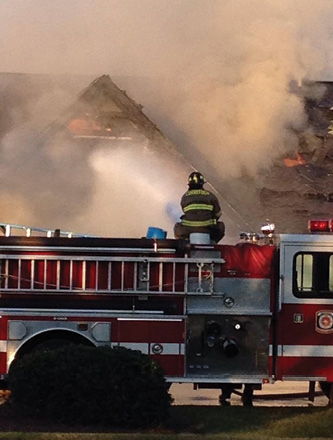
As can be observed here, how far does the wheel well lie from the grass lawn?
34.4 inches

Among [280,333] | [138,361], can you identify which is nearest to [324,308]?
[280,333]

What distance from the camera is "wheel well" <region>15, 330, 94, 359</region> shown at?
8578 mm

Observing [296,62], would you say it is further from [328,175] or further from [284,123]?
Result: [328,175]

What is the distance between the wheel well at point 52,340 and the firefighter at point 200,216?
1446 millimetres

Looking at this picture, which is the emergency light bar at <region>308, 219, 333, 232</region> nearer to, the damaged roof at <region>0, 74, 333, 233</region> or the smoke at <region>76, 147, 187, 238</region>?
the smoke at <region>76, 147, 187, 238</region>

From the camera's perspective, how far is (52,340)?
862cm

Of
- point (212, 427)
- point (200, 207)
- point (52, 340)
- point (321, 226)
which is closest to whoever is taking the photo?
point (212, 427)

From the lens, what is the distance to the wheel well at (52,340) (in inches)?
338

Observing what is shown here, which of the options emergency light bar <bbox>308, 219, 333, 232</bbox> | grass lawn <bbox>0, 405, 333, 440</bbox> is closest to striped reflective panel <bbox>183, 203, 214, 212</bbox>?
emergency light bar <bbox>308, 219, 333, 232</bbox>

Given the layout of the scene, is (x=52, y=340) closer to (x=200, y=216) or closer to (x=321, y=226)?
(x=200, y=216)

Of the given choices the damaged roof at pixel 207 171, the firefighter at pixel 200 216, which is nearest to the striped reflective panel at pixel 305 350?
the firefighter at pixel 200 216

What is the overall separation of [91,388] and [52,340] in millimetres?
1411

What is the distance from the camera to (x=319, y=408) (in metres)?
8.81

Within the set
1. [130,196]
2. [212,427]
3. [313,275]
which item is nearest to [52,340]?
[212,427]
